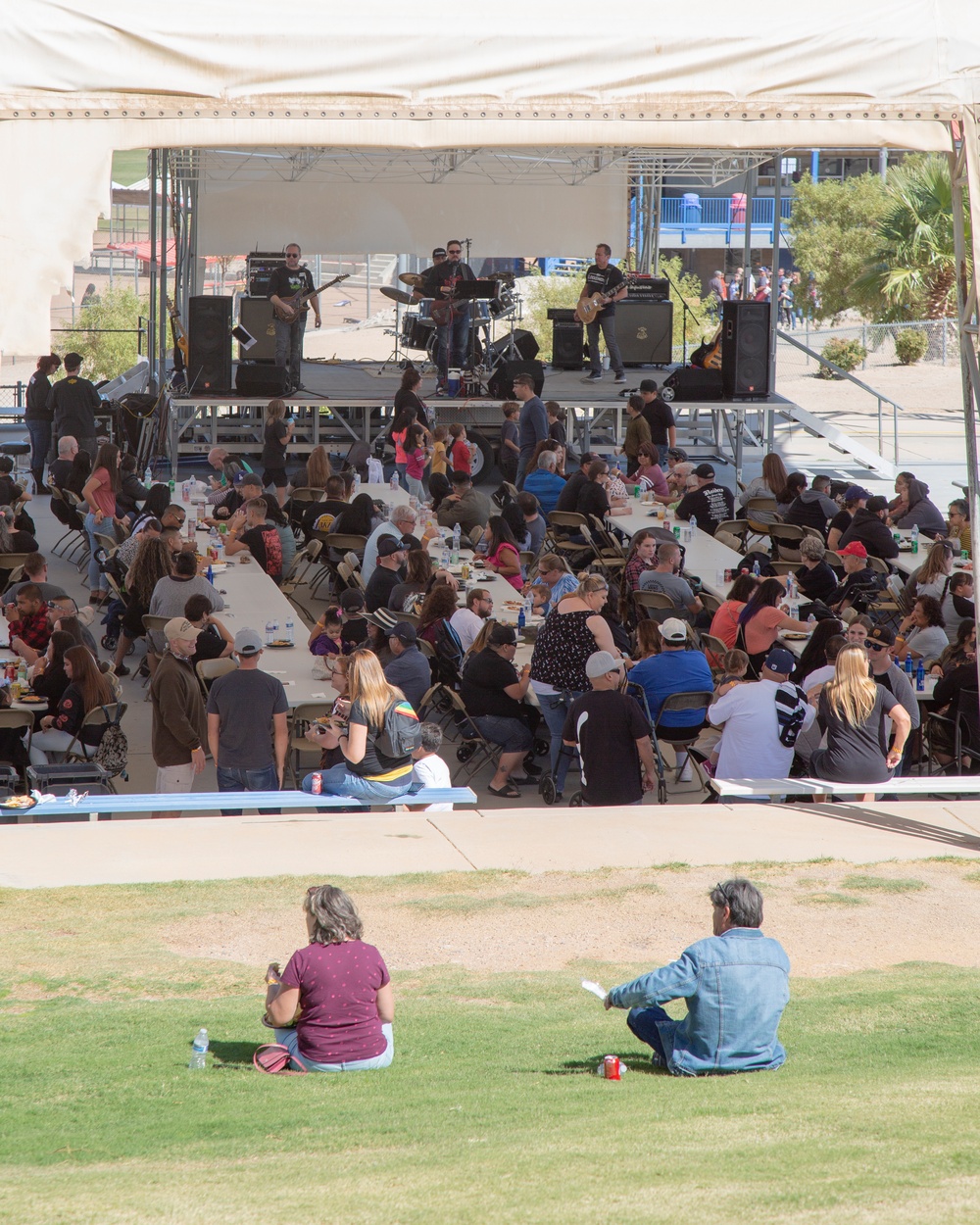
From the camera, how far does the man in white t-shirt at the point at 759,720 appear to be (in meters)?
8.25

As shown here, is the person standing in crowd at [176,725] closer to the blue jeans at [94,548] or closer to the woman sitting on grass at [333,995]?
the woman sitting on grass at [333,995]

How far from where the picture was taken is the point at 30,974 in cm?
573

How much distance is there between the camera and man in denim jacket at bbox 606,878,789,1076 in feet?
15.1

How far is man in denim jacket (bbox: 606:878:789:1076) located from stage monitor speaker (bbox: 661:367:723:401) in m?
16.3

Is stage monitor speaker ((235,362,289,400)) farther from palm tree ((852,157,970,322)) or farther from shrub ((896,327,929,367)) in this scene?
shrub ((896,327,929,367))

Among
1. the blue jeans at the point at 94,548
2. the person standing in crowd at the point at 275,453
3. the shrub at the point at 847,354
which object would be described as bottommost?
the blue jeans at the point at 94,548

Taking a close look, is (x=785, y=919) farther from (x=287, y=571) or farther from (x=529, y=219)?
(x=529, y=219)

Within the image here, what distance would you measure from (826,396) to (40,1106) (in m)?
27.1

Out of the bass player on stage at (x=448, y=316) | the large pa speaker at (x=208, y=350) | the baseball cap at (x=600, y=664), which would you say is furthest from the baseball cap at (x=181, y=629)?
the bass player on stage at (x=448, y=316)

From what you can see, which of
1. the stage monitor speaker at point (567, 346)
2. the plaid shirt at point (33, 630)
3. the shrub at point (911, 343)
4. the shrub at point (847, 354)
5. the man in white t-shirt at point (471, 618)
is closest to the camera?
the plaid shirt at point (33, 630)

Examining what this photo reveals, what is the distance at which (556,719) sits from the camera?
927 centimetres

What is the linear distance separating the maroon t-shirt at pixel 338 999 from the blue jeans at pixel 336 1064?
0.6 inches

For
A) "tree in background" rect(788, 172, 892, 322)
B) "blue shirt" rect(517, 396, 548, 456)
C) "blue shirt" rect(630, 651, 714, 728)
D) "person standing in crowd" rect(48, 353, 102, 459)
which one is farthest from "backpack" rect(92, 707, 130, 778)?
"tree in background" rect(788, 172, 892, 322)

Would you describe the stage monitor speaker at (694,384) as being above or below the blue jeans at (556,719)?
above
